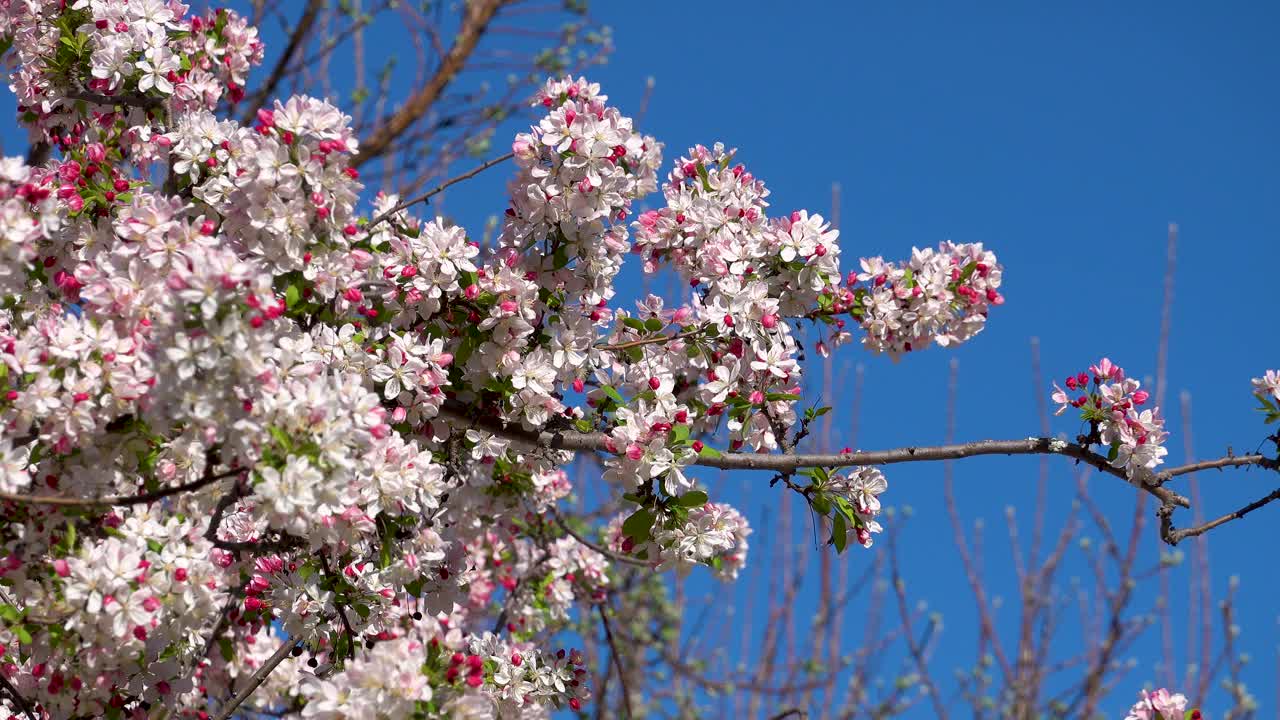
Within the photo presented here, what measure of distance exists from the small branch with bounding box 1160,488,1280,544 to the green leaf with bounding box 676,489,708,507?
4.27ft

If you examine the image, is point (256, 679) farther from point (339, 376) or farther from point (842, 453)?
point (842, 453)

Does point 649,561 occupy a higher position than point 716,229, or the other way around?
point 716,229

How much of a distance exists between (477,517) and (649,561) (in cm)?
79

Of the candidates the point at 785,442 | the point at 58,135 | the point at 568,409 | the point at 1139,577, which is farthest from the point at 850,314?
the point at 1139,577

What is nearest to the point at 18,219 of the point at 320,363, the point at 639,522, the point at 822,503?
the point at 320,363

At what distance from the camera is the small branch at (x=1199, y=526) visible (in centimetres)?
322

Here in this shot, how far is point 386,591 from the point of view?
321cm

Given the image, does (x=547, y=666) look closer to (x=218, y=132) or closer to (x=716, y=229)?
(x=716, y=229)

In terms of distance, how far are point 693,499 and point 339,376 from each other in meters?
0.98

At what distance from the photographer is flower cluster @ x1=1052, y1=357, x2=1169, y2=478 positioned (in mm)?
3197

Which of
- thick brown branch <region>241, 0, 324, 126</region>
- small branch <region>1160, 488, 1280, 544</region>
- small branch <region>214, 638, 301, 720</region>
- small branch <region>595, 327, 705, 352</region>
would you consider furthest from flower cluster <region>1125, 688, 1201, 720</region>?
thick brown branch <region>241, 0, 324, 126</region>

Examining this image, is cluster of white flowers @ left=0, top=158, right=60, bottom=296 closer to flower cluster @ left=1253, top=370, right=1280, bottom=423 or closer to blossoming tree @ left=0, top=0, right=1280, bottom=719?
blossoming tree @ left=0, top=0, right=1280, bottom=719

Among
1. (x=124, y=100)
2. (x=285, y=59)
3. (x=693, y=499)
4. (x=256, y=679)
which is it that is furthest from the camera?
(x=285, y=59)

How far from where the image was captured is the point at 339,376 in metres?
2.45
